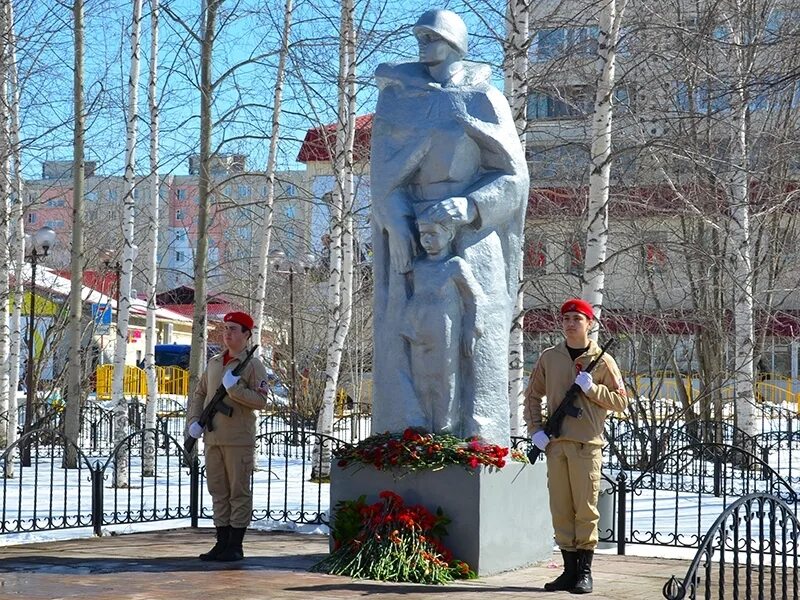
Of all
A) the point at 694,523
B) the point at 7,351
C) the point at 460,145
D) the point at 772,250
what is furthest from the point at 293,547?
the point at 772,250

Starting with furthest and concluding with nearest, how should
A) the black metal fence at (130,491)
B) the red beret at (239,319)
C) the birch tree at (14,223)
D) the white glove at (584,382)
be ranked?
1. the birch tree at (14,223)
2. the black metal fence at (130,491)
3. the red beret at (239,319)
4. the white glove at (584,382)

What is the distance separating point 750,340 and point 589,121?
3.94m

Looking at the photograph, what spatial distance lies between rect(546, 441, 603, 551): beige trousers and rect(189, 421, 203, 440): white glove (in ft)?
9.16

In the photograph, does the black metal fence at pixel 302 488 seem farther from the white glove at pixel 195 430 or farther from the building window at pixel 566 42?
the building window at pixel 566 42

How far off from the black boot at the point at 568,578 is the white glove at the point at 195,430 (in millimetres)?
2966

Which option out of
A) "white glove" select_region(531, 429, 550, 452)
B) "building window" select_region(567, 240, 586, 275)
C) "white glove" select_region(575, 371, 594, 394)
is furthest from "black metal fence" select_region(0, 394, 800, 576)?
"building window" select_region(567, 240, 586, 275)

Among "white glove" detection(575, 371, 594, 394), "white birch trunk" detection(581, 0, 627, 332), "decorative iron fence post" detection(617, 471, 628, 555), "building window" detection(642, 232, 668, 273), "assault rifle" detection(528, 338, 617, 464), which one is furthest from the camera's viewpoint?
"building window" detection(642, 232, 668, 273)

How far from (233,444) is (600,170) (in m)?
→ 5.82

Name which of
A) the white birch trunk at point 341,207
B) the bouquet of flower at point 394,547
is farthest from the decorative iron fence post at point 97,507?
the white birch trunk at point 341,207

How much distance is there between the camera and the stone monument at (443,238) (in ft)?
30.6

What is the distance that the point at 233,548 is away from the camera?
994 cm

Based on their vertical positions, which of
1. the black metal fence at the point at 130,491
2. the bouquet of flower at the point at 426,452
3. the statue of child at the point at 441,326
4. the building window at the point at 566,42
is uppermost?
the building window at the point at 566,42

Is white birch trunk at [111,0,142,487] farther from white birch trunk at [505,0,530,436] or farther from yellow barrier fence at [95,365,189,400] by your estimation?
yellow barrier fence at [95,365,189,400]

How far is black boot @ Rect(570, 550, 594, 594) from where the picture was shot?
8555 mm
